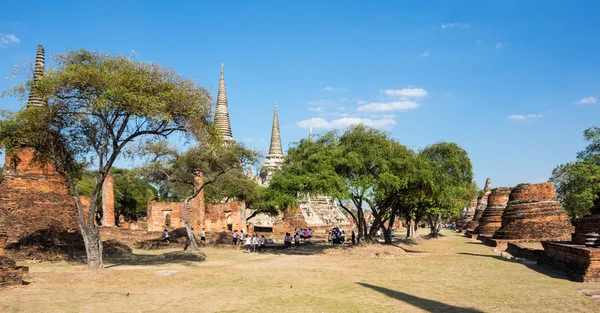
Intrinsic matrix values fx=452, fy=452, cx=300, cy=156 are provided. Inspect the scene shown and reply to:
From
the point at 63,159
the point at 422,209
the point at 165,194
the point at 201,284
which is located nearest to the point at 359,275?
the point at 201,284

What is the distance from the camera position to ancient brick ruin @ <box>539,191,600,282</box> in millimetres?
10781

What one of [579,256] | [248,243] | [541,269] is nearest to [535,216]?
[541,269]

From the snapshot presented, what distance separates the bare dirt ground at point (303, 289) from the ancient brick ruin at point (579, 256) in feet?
1.46

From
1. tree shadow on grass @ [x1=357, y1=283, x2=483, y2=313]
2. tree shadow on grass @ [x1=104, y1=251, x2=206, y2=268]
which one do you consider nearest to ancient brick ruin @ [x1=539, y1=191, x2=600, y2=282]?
tree shadow on grass @ [x1=357, y1=283, x2=483, y2=313]

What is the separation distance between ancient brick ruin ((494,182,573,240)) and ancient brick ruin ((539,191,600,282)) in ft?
21.4

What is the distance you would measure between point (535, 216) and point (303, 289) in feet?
56.9

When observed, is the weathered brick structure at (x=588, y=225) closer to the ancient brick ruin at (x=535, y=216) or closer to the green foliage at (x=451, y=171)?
the green foliage at (x=451, y=171)

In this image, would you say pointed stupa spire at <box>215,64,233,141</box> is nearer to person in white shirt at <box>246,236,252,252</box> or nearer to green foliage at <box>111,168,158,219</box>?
green foliage at <box>111,168,158,219</box>

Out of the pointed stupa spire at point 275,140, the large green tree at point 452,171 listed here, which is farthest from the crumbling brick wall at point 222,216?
the pointed stupa spire at point 275,140

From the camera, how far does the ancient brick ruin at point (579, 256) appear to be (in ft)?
35.4

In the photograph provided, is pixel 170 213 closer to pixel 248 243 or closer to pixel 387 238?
pixel 248 243

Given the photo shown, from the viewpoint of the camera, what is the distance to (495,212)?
Answer: 3125 centimetres

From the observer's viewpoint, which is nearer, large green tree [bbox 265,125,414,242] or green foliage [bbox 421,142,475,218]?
large green tree [bbox 265,125,414,242]

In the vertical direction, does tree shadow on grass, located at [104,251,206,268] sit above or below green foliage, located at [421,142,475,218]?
below
